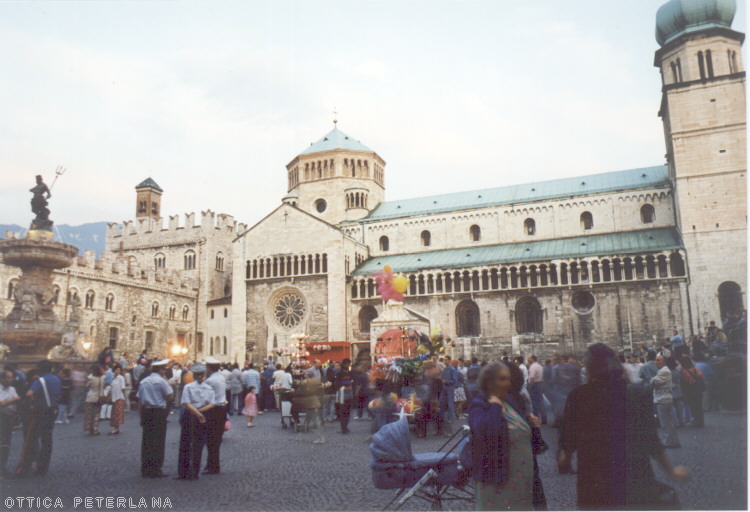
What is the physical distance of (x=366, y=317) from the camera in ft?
128

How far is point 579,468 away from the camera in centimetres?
444

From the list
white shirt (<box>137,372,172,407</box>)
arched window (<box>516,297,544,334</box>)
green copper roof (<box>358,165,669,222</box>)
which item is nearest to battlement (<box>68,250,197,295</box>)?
green copper roof (<box>358,165,669,222</box>)

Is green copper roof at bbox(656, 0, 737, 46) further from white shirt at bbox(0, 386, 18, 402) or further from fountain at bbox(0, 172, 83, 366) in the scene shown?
white shirt at bbox(0, 386, 18, 402)

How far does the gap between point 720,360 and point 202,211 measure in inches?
1730

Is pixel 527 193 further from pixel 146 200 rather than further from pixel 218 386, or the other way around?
pixel 146 200

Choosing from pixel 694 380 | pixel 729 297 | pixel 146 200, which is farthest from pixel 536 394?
pixel 146 200

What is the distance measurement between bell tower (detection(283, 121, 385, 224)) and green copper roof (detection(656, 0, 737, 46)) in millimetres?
25052

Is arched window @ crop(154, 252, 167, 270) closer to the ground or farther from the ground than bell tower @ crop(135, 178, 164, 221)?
closer to the ground

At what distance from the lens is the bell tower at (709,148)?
30.3m

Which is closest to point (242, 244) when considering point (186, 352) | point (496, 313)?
point (186, 352)

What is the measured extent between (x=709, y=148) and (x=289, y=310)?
1159 inches

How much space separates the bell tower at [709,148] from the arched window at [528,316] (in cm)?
866

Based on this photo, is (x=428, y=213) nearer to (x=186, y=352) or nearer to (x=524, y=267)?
(x=524, y=267)

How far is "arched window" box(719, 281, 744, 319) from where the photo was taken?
95.2 ft
